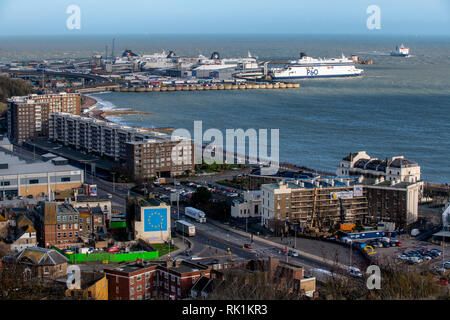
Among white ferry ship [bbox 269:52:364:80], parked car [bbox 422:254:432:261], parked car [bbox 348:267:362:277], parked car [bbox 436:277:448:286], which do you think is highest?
white ferry ship [bbox 269:52:364:80]

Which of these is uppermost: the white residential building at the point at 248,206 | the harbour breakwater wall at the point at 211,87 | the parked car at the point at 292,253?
the harbour breakwater wall at the point at 211,87

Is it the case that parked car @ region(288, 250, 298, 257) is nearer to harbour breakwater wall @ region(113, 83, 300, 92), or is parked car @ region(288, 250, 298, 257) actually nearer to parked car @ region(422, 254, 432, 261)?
parked car @ region(422, 254, 432, 261)

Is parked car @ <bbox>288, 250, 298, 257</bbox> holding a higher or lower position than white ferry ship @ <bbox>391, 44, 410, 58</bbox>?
lower

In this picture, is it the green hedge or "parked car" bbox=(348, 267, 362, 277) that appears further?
the green hedge

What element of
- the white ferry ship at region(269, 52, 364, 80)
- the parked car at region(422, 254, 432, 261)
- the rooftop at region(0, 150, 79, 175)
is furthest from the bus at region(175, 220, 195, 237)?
the white ferry ship at region(269, 52, 364, 80)

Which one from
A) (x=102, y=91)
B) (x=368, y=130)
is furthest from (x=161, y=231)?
(x=102, y=91)

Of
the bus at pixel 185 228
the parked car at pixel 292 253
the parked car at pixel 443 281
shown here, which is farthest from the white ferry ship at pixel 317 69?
the parked car at pixel 443 281

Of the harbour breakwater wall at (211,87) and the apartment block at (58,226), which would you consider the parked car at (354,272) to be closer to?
the apartment block at (58,226)
